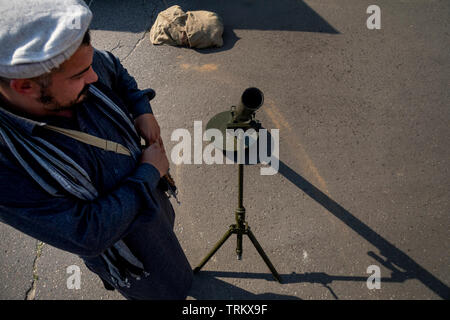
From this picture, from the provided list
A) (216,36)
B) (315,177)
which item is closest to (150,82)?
(216,36)

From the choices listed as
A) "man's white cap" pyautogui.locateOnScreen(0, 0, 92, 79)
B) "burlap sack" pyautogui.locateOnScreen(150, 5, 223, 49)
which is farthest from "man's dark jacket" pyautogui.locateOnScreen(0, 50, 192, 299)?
"burlap sack" pyautogui.locateOnScreen(150, 5, 223, 49)

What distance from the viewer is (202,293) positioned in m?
2.92

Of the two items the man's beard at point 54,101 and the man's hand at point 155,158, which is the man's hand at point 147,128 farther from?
the man's beard at point 54,101

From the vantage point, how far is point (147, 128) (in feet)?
6.48

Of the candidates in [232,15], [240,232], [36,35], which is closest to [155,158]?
[36,35]

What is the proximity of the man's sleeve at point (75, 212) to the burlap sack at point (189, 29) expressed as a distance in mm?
3695

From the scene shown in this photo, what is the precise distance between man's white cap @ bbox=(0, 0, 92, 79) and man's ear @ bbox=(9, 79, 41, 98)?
1.7 inches

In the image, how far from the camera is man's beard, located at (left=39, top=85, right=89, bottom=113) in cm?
125

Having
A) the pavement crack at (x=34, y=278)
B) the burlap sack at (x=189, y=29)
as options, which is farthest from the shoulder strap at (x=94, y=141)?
the burlap sack at (x=189, y=29)

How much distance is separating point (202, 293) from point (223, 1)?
500cm

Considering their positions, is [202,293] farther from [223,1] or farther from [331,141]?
[223,1]

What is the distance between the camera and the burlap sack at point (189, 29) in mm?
4727

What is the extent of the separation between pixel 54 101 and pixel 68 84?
95mm

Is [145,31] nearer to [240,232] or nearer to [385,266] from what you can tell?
[240,232]
